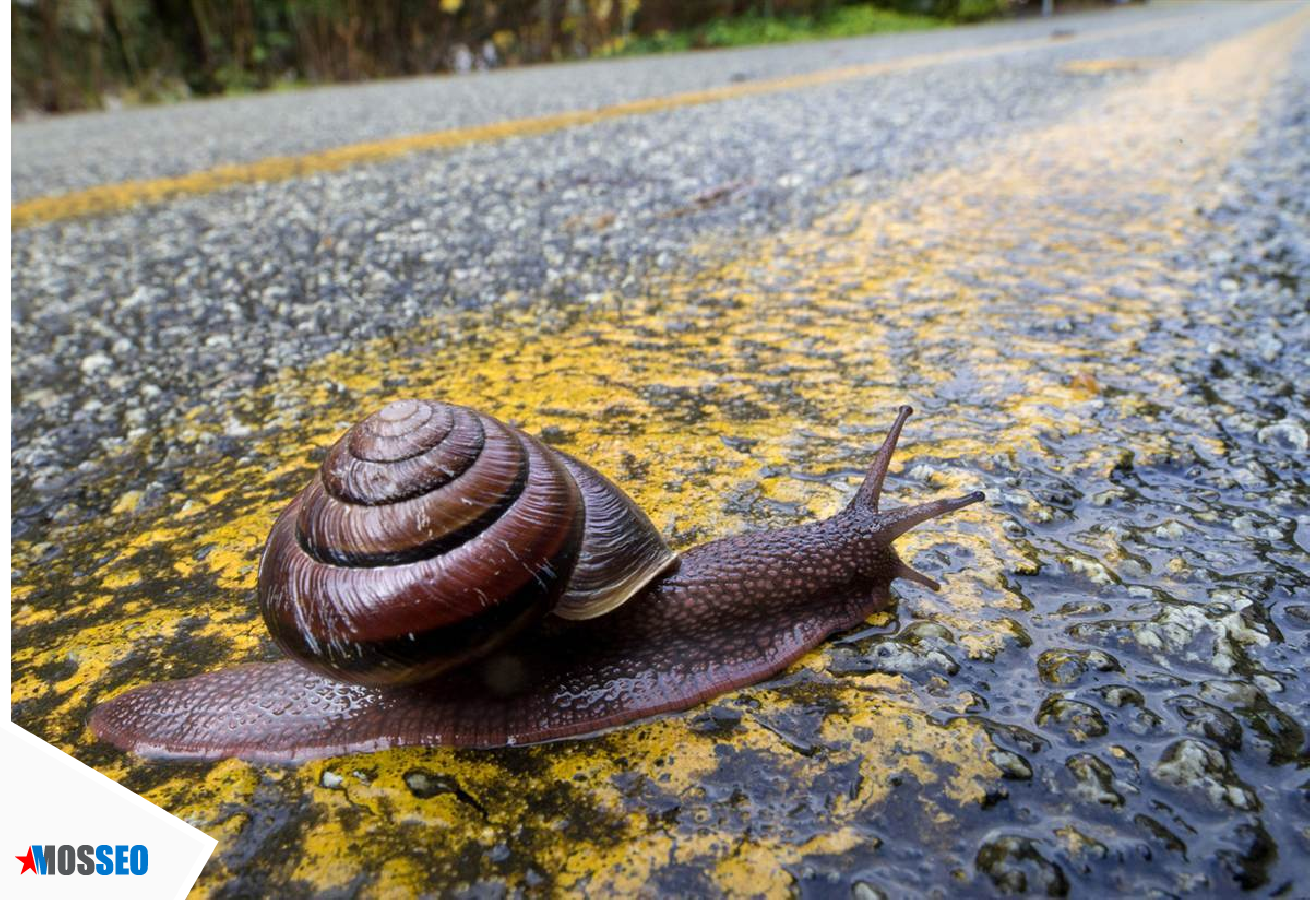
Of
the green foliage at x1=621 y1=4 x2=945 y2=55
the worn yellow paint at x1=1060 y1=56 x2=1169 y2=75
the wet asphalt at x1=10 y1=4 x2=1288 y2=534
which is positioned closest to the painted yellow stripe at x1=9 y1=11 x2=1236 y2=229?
the wet asphalt at x1=10 y1=4 x2=1288 y2=534

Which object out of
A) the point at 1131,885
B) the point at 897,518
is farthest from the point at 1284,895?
the point at 897,518

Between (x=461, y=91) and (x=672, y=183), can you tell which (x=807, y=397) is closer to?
(x=672, y=183)

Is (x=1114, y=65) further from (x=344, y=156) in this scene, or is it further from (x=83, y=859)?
(x=83, y=859)

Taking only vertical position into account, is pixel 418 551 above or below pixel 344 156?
above

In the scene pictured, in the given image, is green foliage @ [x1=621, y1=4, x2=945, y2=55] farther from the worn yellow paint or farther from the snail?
the snail

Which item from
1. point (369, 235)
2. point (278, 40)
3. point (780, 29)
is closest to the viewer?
point (369, 235)

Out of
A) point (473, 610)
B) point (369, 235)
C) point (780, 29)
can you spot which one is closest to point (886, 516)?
point (473, 610)

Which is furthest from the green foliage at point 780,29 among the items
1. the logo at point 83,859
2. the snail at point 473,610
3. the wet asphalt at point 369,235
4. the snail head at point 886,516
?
the logo at point 83,859
